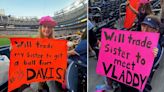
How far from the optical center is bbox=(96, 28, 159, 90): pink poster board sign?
261 centimetres

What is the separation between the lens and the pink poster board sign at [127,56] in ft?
8.56

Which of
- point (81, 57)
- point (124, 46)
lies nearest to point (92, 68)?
point (81, 57)

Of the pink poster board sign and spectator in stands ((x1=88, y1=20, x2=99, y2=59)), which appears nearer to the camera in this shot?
the pink poster board sign

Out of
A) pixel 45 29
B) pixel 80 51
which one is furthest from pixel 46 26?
pixel 80 51

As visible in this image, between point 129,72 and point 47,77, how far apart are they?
0.59m

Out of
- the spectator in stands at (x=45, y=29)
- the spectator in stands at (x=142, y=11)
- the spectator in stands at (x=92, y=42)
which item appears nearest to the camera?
the spectator in stands at (x=45, y=29)

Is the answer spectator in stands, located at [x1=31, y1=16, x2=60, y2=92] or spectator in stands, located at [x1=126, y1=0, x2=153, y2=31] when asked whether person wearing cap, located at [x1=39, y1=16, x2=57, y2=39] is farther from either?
spectator in stands, located at [x1=126, y1=0, x2=153, y2=31]

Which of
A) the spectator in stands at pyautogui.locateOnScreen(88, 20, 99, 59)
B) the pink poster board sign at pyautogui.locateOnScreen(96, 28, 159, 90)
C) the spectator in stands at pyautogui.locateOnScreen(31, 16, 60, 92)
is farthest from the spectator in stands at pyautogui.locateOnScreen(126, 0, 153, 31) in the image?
the spectator in stands at pyautogui.locateOnScreen(31, 16, 60, 92)

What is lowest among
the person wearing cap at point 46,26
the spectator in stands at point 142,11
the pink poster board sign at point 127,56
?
the pink poster board sign at point 127,56

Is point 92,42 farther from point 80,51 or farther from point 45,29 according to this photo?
point 45,29

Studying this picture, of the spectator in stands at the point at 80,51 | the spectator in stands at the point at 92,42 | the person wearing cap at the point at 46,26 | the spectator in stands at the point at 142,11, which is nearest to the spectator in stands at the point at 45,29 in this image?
the person wearing cap at the point at 46,26

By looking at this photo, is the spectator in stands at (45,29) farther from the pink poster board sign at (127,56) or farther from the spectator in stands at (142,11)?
the spectator in stands at (142,11)

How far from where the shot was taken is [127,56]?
8.93 ft

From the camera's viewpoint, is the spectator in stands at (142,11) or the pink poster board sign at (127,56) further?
the spectator in stands at (142,11)
